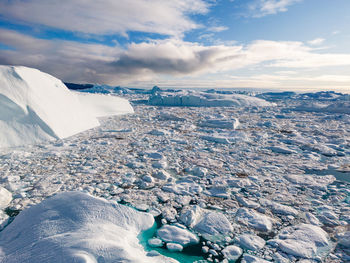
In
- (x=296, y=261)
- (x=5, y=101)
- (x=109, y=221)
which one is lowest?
(x=296, y=261)

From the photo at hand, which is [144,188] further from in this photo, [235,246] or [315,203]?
[315,203]

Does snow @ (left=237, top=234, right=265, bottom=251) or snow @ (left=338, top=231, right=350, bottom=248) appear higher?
snow @ (left=338, top=231, right=350, bottom=248)

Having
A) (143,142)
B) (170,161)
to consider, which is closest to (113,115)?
(143,142)

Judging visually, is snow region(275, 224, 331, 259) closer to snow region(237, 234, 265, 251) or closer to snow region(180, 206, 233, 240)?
snow region(237, 234, 265, 251)

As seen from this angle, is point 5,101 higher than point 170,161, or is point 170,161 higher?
point 5,101

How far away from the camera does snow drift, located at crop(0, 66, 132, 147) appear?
→ 5.03 m

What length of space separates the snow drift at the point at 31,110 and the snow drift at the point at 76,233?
12.4 feet

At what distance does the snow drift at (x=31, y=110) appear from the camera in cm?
503

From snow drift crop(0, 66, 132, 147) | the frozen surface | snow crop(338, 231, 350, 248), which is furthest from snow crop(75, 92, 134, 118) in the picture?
snow crop(338, 231, 350, 248)

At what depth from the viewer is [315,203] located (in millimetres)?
2893

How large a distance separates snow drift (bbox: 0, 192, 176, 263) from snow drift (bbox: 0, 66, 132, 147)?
3775mm

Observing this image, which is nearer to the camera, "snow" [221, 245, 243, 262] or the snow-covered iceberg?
"snow" [221, 245, 243, 262]

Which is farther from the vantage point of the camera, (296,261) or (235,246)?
(235,246)

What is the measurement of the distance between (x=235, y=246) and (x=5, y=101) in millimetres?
6104
